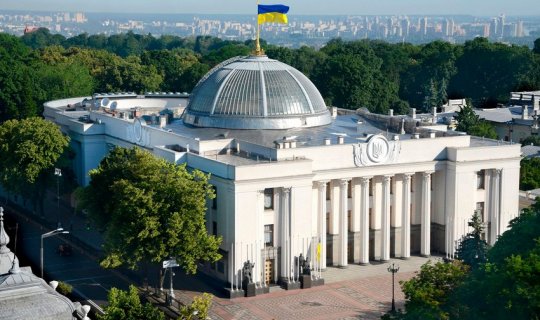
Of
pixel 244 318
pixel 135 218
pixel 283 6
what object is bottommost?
pixel 244 318

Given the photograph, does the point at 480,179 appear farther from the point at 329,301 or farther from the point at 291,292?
the point at 291,292

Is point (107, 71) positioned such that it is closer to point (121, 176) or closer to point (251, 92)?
point (251, 92)

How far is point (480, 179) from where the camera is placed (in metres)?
69.4

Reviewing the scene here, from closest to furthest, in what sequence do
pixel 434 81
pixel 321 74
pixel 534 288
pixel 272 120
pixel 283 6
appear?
pixel 534 288
pixel 272 120
pixel 283 6
pixel 321 74
pixel 434 81

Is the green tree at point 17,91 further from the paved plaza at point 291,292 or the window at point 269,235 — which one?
the window at point 269,235

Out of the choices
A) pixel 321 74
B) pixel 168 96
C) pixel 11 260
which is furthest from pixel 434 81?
pixel 11 260

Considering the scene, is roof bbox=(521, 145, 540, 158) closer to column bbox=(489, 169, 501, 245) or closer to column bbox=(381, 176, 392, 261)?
column bbox=(489, 169, 501, 245)

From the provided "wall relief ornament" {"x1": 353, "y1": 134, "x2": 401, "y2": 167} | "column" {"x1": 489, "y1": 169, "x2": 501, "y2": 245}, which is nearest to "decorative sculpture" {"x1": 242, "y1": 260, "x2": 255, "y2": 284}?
"wall relief ornament" {"x1": 353, "y1": 134, "x2": 401, "y2": 167}

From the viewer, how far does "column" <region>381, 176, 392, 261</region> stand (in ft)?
219

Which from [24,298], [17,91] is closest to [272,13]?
[17,91]

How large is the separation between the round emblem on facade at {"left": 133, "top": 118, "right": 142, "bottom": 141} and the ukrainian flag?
41.8 ft

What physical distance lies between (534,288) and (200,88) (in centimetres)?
3896

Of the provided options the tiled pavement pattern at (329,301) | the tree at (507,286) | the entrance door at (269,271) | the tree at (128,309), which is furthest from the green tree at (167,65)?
the tree at (507,286)

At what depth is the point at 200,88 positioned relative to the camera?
75375 mm
